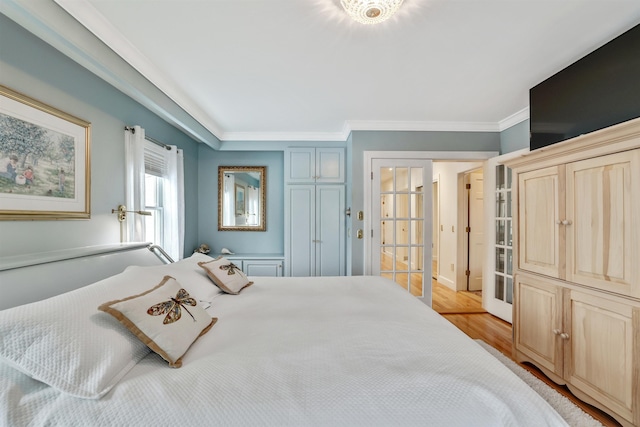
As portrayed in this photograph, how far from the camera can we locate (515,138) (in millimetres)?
2969

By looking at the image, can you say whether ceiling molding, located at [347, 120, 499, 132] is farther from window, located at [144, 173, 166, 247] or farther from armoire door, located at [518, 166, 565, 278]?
window, located at [144, 173, 166, 247]

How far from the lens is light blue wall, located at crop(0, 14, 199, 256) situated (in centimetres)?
134

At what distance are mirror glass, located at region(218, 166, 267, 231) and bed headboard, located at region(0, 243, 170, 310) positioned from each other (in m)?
2.00

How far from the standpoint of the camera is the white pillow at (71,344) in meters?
0.82

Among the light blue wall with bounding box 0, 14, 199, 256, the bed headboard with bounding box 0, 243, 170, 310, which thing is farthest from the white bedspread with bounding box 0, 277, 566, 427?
the light blue wall with bounding box 0, 14, 199, 256

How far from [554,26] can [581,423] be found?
7.99ft

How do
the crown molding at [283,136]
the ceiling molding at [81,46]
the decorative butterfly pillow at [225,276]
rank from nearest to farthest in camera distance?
the ceiling molding at [81,46], the decorative butterfly pillow at [225,276], the crown molding at [283,136]

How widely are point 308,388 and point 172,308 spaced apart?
742mm

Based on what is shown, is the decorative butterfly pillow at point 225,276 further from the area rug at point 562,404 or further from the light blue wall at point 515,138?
the light blue wall at point 515,138

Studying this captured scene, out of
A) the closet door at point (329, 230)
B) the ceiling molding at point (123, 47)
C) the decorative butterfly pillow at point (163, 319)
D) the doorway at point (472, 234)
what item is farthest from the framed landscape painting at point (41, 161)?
the doorway at point (472, 234)

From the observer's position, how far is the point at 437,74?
2088 mm

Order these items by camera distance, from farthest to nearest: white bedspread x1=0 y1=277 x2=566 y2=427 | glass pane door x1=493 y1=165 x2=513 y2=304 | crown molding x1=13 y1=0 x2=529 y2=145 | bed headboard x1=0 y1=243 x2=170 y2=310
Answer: glass pane door x1=493 y1=165 x2=513 y2=304
crown molding x1=13 y1=0 x2=529 y2=145
bed headboard x1=0 y1=243 x2=170 y2=310
white bedspread x1=0 y1=277 x2=566 y2=427

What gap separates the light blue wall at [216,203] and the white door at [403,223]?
1502 millimetres

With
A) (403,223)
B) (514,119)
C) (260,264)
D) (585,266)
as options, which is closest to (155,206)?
(260,264)
